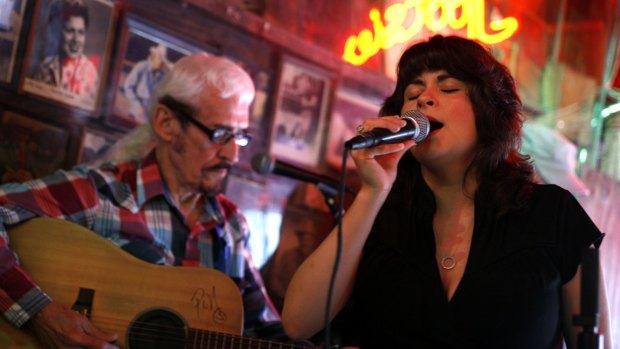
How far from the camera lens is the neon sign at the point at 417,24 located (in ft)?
12.5

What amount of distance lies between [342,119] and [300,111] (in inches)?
11.1

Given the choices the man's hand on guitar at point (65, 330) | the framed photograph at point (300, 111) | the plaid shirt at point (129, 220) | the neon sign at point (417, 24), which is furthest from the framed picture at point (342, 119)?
the man's hand on guitar at point (65, 330)

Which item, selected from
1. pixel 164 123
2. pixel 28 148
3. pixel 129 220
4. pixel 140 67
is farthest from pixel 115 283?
pixel 140 67

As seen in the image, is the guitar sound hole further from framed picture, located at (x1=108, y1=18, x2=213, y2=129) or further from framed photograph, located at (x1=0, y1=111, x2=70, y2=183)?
framed picture, located at (x1=108, y1=18, x2=213, y2=129)

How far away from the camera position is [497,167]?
205cm

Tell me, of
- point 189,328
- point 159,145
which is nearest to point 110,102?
point 159,145

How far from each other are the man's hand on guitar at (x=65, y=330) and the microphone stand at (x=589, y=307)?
133 centimetres

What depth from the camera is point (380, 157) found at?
187 cm

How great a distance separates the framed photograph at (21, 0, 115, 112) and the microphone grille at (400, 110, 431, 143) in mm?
1464

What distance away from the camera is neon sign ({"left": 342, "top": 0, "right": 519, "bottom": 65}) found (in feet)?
12.5

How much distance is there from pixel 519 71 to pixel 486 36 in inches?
27.3

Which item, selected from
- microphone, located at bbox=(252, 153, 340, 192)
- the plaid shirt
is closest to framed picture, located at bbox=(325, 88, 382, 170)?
the plaid shirt

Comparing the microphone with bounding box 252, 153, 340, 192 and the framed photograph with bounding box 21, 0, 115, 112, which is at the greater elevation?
the framed photograph with bounding box 21, 0, 115, 112

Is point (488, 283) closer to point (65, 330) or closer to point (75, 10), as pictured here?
point (65, 330)
